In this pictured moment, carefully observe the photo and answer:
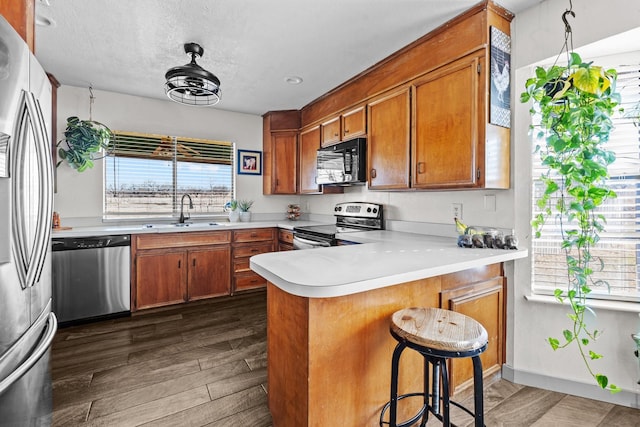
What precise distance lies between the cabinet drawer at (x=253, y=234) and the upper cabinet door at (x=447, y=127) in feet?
7.09

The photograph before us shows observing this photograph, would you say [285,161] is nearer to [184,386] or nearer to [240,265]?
[240,265]

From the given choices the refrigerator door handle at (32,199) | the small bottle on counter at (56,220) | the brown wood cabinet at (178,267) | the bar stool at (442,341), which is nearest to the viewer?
the refrigerator door handle at (32,199)

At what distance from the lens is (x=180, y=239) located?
131 inches

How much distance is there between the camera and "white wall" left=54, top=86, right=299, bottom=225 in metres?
3.23

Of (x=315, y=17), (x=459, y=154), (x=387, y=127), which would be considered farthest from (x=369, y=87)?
(x=459, y=154)

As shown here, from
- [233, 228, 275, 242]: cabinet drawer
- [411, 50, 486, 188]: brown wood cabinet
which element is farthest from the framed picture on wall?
[411, 50, 486, 188]: brown wood cabinet

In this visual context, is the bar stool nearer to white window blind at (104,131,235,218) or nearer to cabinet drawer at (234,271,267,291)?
cabinet drawer at (234,271,267,291)

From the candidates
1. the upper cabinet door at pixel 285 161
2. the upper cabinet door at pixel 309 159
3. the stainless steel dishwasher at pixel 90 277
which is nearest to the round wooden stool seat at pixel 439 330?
the upper cabinet door at pixel 309 159

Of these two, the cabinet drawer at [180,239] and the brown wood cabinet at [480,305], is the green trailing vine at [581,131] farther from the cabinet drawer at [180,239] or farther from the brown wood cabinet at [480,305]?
the cabinet drawer at [180,239]

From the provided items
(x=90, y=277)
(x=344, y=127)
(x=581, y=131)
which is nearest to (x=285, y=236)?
(x=344, y=127)

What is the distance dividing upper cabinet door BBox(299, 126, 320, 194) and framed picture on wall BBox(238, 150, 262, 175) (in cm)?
73

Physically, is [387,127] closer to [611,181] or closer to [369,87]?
[369,87]

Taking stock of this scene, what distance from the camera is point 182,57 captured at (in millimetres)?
2574

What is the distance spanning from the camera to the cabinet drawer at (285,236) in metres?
3.66
